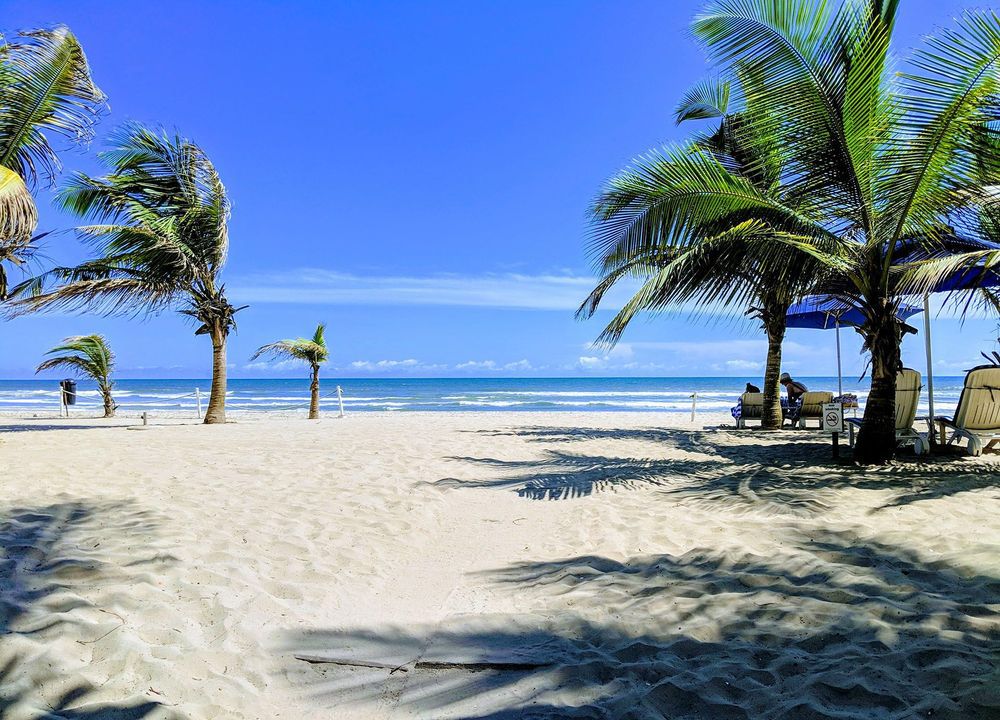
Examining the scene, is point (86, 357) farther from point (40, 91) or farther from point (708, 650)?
point (708, 650)

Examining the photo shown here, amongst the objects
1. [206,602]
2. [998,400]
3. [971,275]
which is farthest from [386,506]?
[971,275]

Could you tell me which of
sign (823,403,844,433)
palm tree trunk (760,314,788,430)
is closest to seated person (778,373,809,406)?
palm tree trunk (760,314,788,430)

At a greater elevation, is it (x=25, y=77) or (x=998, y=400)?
(x=25, y=77)

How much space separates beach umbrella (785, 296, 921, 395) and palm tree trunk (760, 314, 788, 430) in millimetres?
441

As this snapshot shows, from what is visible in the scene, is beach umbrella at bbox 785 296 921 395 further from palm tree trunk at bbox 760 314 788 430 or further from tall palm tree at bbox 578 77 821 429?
tall palm tree at bbox 578 77 821 429

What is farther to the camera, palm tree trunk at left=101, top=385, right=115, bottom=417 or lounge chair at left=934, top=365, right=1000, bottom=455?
palm tree trunk at left=101, top=385, right=115, bottom=417

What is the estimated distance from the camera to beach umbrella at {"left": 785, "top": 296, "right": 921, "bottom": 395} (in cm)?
1023

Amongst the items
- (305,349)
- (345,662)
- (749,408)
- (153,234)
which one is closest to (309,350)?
(305,349)

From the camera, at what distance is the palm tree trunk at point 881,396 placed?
6.18 meters

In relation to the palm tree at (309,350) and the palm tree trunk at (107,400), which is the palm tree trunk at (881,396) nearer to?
the palm tree at (309,350)

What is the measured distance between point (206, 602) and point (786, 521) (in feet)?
12.1

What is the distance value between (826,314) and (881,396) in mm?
6616

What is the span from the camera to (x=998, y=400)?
6637 mm

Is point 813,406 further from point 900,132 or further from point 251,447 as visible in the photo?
point 251,447
